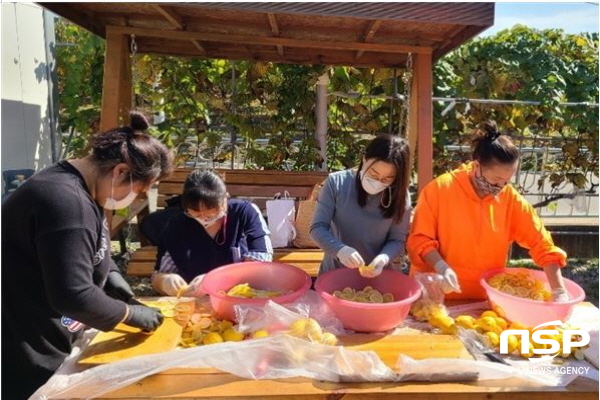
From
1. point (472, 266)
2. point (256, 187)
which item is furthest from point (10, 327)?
point (256, 187)

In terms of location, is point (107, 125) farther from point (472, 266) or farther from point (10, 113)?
point (472, 266)

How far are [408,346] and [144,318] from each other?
3.14 ft

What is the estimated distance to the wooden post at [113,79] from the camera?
11.6ft

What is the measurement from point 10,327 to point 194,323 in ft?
2.04

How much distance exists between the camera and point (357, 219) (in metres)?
2.24

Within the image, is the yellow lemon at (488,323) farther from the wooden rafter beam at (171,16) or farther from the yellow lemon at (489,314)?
the wooden rafter beam at (171,16)

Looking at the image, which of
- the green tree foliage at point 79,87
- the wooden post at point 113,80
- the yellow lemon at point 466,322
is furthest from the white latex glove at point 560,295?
the green tree foliage at point 79,87

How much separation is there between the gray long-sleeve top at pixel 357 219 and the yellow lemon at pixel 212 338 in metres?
0.73

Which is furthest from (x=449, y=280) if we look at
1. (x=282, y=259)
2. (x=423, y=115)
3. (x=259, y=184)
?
(x=259, y=184)

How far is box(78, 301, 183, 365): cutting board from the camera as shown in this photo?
1.58m

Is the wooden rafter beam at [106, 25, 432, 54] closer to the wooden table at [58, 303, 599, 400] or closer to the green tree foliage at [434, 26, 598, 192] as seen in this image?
the green tree foliage at [434, 26, 598, 192]

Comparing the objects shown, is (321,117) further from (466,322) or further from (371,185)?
(466,322)

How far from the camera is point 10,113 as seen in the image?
13.4ft

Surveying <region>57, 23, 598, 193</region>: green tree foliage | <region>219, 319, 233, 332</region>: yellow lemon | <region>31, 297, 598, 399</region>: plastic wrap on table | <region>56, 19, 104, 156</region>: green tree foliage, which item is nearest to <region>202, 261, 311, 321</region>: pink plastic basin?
<region>219, 319, 233, 332</region>: yellow lemon
